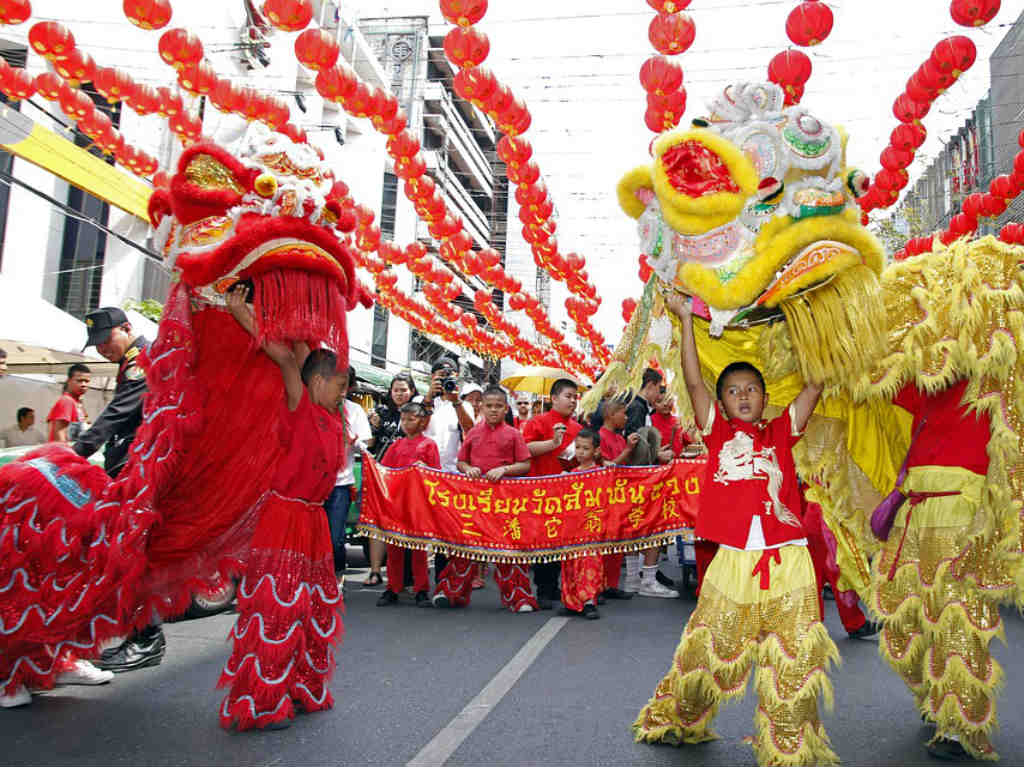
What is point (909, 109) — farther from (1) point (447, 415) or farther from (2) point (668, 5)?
(1) point (447, 415)

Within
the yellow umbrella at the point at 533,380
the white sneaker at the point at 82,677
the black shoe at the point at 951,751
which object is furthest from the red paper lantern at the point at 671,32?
the yellow umbrella at the point at 533,380

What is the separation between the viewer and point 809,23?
293 inches

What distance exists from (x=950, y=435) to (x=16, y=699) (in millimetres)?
4039

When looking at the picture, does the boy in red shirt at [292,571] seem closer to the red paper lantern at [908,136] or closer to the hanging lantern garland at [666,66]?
the hanging lantern garland at [666,66]

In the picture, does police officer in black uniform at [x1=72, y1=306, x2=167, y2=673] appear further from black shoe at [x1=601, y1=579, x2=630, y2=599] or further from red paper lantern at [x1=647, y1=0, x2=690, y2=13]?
red paper lantern at [x1=647, y1=0, x2=690, y2=13]

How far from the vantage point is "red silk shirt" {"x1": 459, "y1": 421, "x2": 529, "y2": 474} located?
6574mm

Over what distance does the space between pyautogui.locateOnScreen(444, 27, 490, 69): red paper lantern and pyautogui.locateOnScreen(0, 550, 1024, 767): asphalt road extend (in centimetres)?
558

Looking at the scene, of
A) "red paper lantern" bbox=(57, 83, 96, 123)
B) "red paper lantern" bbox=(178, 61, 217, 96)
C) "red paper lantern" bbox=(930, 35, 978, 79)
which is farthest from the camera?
"red paper lantern" bbox=(57, 83, 96, 123)

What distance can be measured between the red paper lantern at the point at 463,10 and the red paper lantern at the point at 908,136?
192 inches

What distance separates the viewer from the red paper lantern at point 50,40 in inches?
319

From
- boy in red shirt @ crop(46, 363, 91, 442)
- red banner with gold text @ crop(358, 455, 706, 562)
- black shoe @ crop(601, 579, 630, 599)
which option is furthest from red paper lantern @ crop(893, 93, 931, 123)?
boy in red shirt @ crop(46, 363, 91, 442)

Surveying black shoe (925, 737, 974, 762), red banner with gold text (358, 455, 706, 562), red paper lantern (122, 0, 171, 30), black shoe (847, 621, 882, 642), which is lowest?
black shoe (925, 737, 974, 762)

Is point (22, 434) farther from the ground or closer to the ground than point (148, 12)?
closer to the ground

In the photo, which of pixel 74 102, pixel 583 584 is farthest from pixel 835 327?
pixel 74 102
